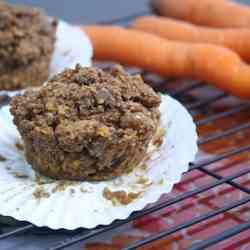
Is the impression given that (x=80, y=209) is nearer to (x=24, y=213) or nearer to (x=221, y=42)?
(x=24, y=213)

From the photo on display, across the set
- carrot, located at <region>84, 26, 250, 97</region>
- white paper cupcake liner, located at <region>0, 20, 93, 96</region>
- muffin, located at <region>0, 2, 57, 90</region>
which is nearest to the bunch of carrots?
carrot, located at <region>84, 26, 250, 97</region>

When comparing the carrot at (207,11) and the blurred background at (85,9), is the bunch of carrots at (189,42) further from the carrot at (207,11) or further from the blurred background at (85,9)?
the blurred background at (85,9)

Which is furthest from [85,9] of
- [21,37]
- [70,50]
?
[21,37]

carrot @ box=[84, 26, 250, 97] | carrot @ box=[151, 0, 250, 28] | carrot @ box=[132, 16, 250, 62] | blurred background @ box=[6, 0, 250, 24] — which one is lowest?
blurred background @ box=[6, 0, 250, 24]

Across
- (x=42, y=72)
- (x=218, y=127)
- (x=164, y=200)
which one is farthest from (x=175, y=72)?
(x=164, y=200)

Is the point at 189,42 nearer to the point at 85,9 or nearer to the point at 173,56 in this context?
the point at 173,56

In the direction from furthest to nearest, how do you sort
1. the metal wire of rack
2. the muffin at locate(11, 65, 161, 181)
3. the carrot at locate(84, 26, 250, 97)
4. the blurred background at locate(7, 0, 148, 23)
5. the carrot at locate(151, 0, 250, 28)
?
the blurred background at locate(7, 0, 148, 23), the carrot at locate(151, 0, 250, 28), the carrot at locate(84, 26, 250, 97), the muffin at locate(11, 65, 161, 181), the metal wire of rack

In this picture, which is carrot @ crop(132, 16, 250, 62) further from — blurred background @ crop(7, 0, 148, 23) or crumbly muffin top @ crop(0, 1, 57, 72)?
blurred background @ crop(7, 0, 148, 23)

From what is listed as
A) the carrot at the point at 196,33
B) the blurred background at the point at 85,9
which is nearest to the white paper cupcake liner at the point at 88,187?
the carrot at the point at 196,33

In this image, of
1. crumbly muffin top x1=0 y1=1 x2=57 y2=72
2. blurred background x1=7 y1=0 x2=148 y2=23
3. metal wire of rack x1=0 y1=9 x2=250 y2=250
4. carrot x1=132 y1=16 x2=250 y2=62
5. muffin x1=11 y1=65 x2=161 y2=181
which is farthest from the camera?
blurred background x1=7 y1=0 x2=148 y2=23
